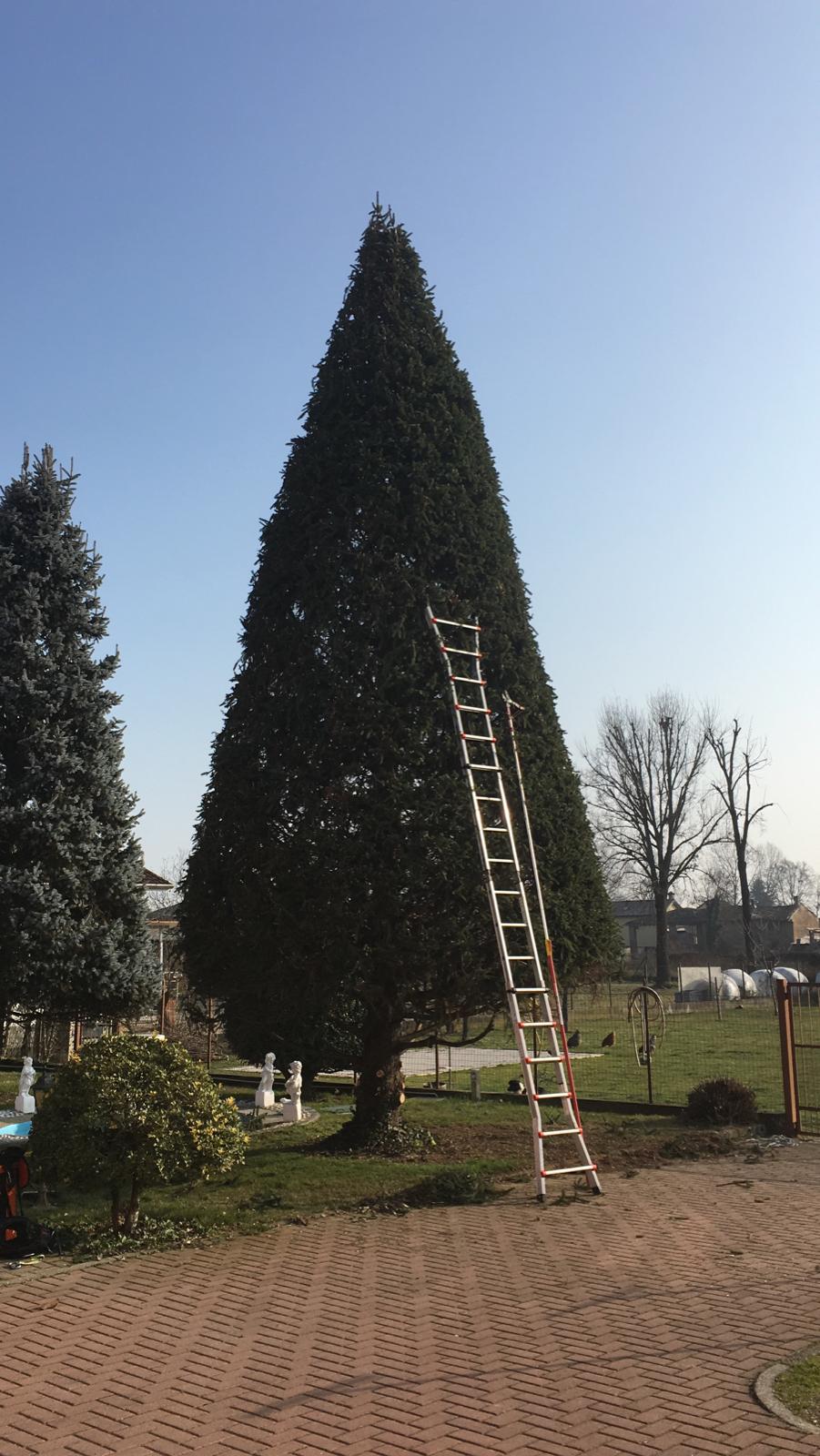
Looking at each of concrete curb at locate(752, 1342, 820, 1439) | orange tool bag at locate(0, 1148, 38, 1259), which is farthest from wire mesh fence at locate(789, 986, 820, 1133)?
orange tool bag at locate(0, 1148, 38, 1259)

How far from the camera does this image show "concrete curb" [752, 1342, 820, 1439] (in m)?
4.84

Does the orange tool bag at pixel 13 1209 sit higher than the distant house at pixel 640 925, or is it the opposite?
the distant house at pixel 640 925

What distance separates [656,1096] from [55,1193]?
999cm

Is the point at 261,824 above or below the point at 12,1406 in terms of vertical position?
above

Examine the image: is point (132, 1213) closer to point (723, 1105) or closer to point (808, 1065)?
point (723, 1105)

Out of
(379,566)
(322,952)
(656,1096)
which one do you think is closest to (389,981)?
(322,952)

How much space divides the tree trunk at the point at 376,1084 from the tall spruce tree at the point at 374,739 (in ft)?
0.09

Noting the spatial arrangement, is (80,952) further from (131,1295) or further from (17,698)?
(131,1295)

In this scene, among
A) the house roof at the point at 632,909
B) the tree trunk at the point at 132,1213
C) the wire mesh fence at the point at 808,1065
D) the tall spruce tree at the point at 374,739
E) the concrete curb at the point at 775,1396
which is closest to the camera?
→ the concrete curb at the point at 775,1396

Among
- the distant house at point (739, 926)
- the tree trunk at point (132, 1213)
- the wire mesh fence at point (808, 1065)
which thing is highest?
the distant house at point (739, 926)

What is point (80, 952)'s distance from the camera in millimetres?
15992

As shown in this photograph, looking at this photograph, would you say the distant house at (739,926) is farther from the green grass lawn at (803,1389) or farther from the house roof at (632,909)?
the green grass lawn at (803,1389)

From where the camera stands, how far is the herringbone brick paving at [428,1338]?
4.93 meters

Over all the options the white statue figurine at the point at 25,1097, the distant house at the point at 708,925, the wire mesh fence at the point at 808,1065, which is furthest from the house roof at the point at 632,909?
the white statue figurine at the point at 25,1097
